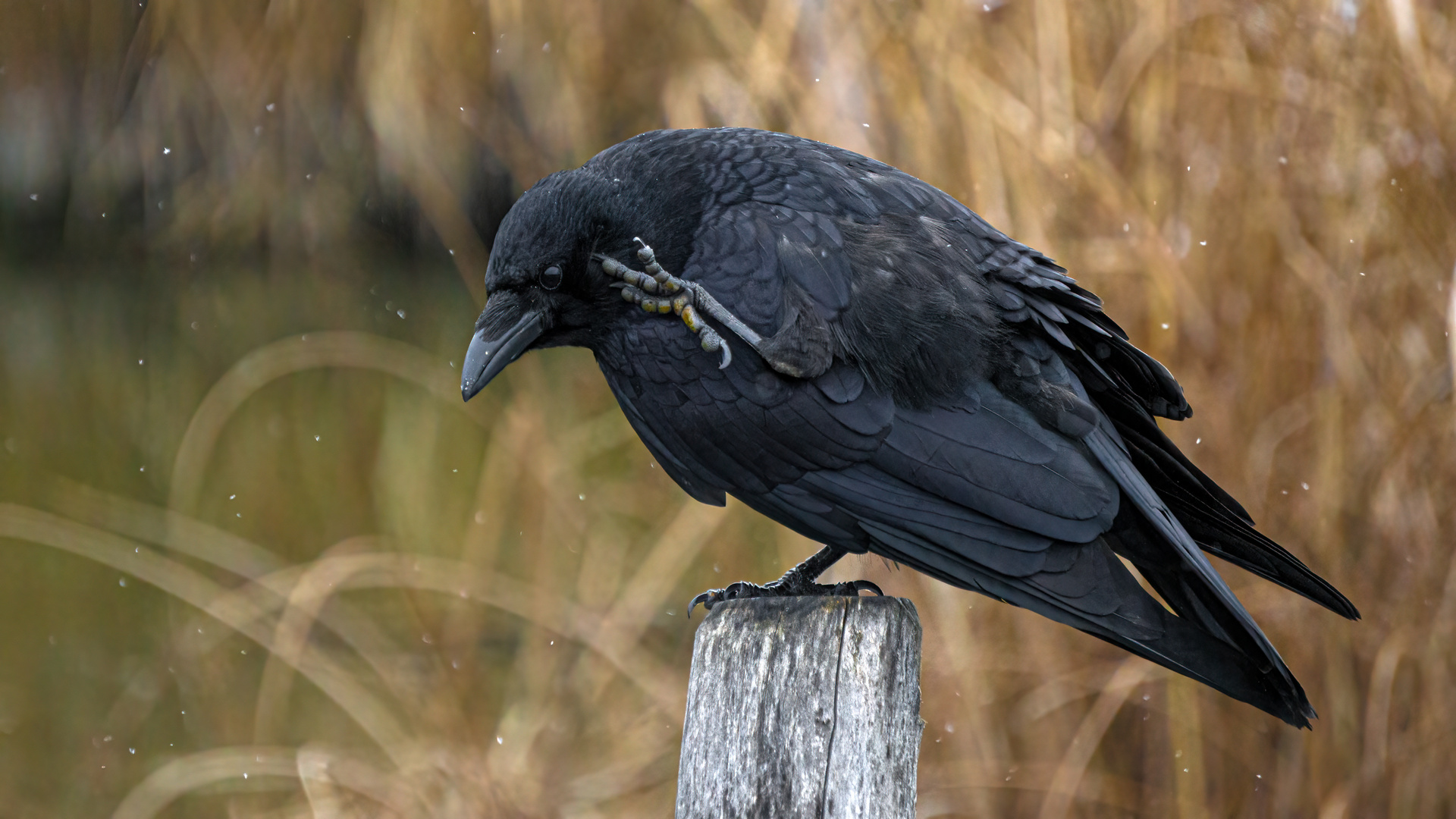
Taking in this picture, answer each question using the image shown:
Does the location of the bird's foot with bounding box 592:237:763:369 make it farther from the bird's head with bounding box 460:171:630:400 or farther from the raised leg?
the raised leg

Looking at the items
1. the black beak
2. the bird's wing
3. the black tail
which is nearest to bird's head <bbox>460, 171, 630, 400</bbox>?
the black beak

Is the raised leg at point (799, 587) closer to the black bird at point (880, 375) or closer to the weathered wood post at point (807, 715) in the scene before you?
the black bird at point (880, 375)

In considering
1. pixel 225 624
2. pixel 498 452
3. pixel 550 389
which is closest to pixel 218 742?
pixel 225 624

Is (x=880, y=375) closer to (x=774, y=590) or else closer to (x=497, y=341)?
(x=774, y=590)

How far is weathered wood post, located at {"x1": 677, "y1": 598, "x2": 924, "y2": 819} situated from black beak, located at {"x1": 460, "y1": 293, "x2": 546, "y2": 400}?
21.8 inches

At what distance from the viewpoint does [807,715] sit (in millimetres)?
1424

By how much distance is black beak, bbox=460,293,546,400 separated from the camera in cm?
175

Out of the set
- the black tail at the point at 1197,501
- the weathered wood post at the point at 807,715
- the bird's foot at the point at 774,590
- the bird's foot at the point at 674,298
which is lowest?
the weathered wood post at the point at 807,715

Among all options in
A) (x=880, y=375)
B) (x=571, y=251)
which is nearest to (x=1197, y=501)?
(x=880, y=375)

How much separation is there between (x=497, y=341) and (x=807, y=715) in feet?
2.50

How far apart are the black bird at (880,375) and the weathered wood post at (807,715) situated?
24 centimetres

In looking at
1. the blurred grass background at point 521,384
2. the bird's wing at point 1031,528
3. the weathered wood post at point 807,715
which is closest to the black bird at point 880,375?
the bird's wing at point 1031,528

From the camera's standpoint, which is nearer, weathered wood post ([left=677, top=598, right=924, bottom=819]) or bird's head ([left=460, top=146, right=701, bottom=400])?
weathered wood post ([left=677, top=598, right=924, bottom=819])

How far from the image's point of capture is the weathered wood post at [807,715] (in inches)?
55.0
